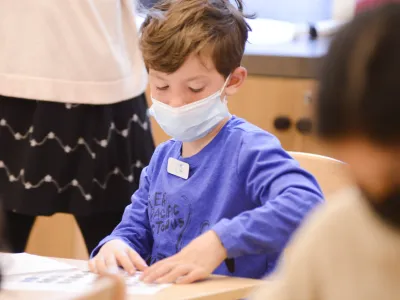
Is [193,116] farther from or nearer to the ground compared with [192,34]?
nearer to the ground

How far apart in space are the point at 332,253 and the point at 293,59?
177cm

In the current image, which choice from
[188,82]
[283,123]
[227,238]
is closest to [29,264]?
[227,238]

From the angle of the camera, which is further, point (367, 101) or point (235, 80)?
point (235, 80)

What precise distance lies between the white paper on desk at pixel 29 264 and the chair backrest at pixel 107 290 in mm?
490

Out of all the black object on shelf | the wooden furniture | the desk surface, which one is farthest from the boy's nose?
the wooden furniture

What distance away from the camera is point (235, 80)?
1.54 m

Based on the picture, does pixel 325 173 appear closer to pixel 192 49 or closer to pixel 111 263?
pixel 192 49

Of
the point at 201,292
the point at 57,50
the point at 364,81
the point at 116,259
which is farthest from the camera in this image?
the point at 57,50

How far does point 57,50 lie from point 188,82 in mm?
426

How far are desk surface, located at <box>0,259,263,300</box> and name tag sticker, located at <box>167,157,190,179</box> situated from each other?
0.31m

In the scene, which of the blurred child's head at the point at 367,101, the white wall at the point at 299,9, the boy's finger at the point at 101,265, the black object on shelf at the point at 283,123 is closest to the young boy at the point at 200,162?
the boy's finger at the point at 101,265

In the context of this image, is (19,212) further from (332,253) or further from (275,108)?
(332,253)

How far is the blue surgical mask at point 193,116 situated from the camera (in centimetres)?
147

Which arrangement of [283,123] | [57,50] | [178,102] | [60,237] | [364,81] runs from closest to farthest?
[364,81] → [178,102] → [57,50] → [283,123] → [60,237]
